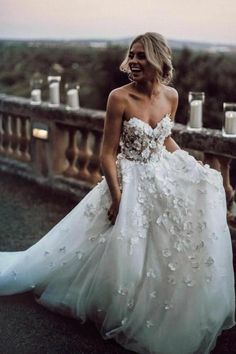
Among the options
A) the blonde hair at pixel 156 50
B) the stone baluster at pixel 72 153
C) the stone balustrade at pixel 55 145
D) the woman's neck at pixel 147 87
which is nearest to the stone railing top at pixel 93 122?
the stone balustrade at pixel 55 145

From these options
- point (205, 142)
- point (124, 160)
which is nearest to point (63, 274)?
point (124, 160)

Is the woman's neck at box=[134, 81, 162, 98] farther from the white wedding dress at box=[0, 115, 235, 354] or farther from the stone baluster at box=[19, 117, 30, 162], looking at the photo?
the stone baluster at box=[19, 117, 30, 162]

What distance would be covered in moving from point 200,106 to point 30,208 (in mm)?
1684

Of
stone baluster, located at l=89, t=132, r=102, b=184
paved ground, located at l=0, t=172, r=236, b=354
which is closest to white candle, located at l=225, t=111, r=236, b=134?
paved ground, located at l=0, t=172, r=236, b=354

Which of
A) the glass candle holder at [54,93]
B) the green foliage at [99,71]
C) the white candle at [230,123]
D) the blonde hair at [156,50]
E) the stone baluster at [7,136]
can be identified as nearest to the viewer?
the blonde hair at [156,50]

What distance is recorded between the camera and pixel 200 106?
402cm

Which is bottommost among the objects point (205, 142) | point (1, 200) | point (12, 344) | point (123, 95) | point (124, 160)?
point (1, 200)

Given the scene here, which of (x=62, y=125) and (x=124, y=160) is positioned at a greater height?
(x=124, y=160)

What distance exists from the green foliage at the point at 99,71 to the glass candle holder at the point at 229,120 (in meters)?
4.13

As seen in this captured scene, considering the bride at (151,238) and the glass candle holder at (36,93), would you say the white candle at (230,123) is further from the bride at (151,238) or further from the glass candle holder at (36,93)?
the glass candle holder at (36,93)

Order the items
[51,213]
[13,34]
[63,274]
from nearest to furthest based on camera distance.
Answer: [63,274], [51,213], [13,34]

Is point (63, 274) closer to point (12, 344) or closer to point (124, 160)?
point (12, 344)

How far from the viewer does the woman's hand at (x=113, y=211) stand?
265 cm

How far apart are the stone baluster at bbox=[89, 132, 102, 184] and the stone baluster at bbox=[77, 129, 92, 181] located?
0.04 meters
